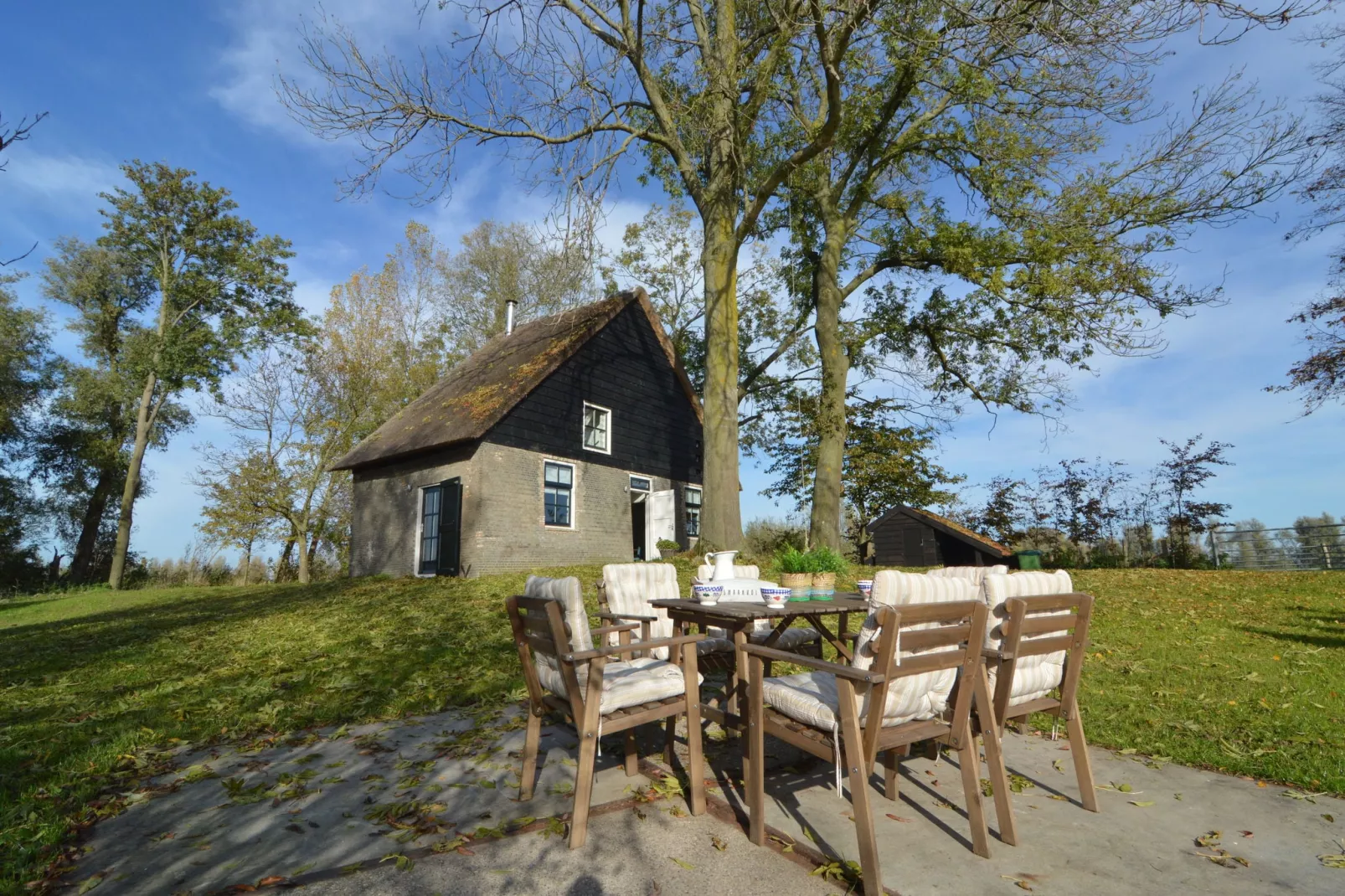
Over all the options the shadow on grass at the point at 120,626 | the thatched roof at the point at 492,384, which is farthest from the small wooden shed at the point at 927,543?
the shadow on grass at the point at 120,626

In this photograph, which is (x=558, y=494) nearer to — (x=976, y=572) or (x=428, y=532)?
(x=428, y=532)

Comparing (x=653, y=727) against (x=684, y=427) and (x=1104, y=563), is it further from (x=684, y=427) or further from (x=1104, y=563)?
(x=1104, y=563)

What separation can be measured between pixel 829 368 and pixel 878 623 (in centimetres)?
1342

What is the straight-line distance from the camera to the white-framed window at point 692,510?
1914 centimetres

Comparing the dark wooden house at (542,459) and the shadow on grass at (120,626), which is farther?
the dark wooden house at (542,459)

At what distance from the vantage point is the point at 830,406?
1533cm

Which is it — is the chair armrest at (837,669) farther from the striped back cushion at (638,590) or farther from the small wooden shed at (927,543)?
the small wooden shed at (927,543)

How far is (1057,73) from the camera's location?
6562 mm

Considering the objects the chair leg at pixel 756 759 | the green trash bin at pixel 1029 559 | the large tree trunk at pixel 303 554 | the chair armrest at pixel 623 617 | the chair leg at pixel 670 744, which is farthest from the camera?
the large tree trunk at pixel 303 554

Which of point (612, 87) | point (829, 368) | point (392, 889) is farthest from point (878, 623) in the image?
point (829, 368)

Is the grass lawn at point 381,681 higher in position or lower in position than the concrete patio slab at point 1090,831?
higher

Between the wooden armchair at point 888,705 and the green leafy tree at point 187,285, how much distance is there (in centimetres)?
2750

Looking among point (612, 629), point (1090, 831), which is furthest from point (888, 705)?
point (612, 629)

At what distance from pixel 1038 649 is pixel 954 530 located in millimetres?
15356
